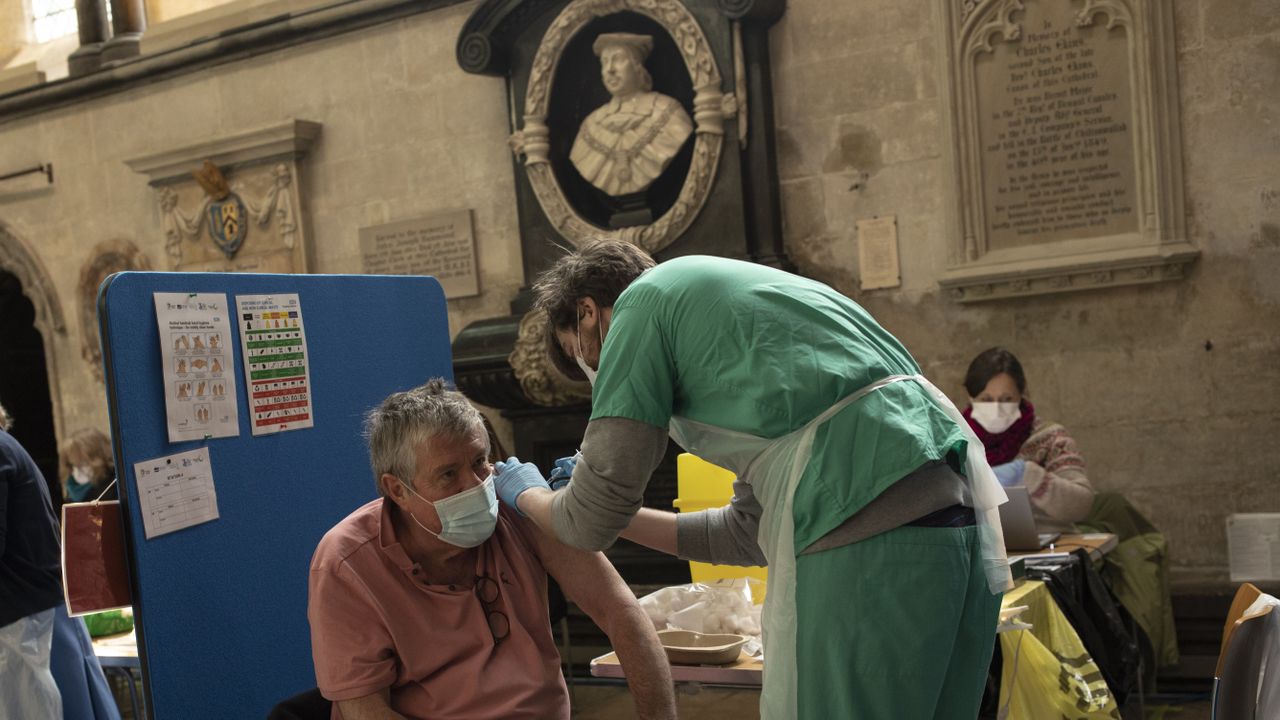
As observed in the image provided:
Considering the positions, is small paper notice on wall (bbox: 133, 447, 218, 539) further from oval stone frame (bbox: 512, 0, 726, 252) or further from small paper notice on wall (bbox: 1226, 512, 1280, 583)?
small paper notice on wall (bbox: 1226, 512, 1280, 583)

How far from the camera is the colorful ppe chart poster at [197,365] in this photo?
8.57 ft

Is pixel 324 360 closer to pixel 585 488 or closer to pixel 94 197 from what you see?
pixel 585 488

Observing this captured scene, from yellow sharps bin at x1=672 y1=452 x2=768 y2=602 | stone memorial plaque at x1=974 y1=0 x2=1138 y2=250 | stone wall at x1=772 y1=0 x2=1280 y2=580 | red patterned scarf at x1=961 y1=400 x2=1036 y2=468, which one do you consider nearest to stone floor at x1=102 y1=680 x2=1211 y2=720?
stone wall at x1=772 y1=0 x2=1280 y2=580

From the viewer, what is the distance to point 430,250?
713 cm

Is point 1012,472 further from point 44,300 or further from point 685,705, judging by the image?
point 44,300

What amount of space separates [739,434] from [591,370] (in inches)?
13.7

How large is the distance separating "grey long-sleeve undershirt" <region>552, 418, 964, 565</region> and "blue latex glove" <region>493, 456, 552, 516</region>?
0.20m

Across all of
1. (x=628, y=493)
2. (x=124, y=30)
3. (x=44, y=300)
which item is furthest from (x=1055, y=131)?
(x=44, y=300)

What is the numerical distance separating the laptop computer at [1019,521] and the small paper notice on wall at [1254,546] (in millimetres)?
1288

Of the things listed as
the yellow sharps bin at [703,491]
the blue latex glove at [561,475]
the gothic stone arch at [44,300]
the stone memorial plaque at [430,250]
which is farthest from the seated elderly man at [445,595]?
the gothic stone arch at [44,300]

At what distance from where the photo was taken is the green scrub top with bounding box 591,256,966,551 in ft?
6.48

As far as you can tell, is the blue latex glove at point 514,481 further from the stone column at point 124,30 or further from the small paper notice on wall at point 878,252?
the stone column at point 124,30

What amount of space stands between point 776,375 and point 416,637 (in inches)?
32.9

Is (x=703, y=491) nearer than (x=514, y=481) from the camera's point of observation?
No
